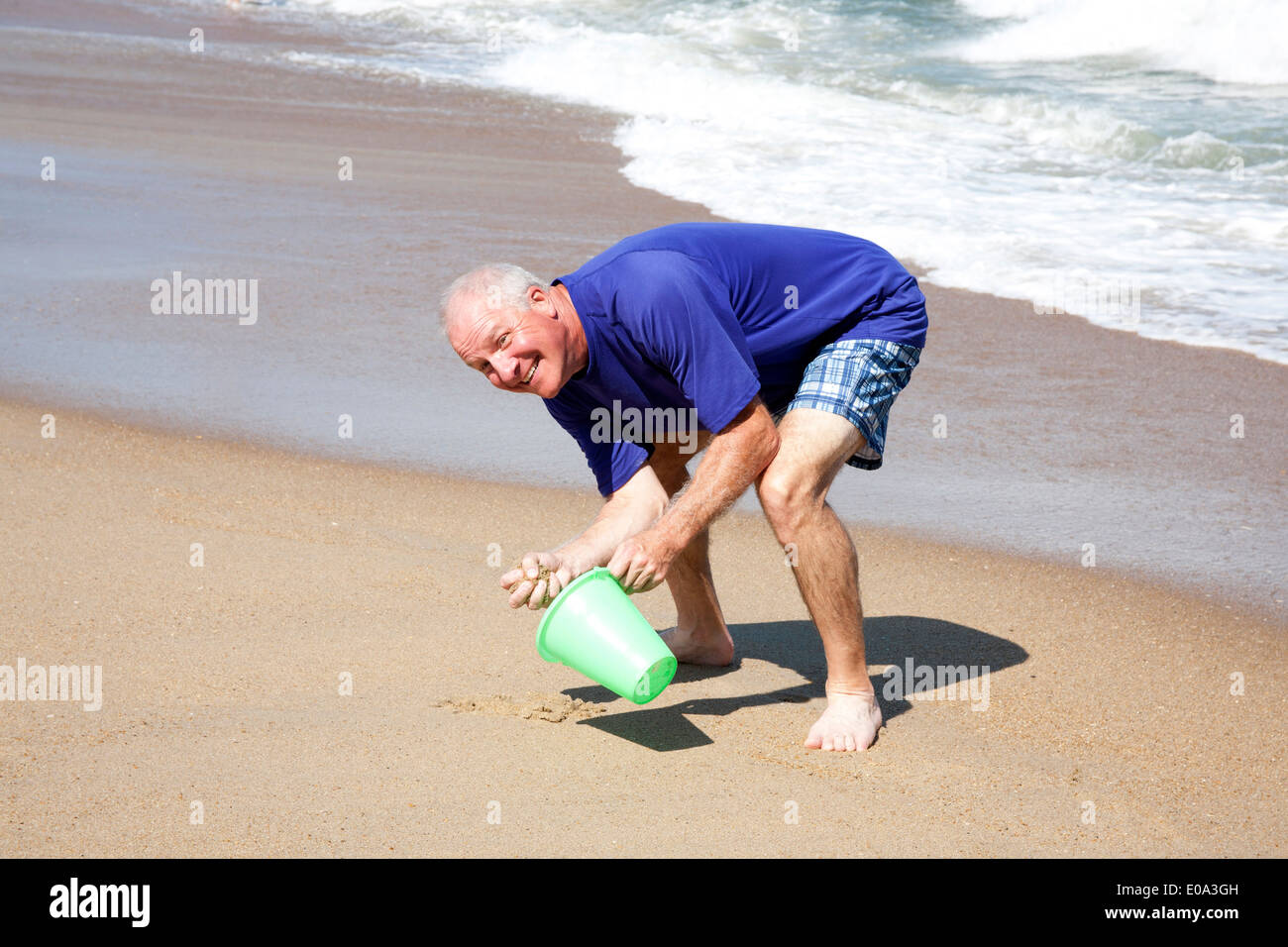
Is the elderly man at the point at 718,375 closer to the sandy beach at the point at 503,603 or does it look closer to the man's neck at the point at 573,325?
the man's neck at the point at 573,325

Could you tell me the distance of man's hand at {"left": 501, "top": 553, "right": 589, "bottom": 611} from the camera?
3156 mm

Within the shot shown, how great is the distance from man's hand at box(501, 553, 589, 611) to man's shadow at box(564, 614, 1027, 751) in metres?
0.46

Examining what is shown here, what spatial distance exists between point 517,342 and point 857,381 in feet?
2.92

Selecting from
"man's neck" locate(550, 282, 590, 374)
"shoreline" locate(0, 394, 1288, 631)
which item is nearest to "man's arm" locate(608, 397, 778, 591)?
"man's neck" locate(550, 282, 590, 374)

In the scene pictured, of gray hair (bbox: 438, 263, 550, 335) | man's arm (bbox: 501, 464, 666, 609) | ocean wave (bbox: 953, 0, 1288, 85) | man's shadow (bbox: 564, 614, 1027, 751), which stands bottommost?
man's shadow (bbox: 564, 614, 1027, 751)

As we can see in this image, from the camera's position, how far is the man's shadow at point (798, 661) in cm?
349

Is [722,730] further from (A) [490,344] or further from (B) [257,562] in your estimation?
(B) [257,562]

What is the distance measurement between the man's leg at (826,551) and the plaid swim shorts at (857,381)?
0.03m

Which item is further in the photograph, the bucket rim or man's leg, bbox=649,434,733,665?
man's leg, bbox=649,434,733,665

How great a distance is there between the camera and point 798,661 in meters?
4.00

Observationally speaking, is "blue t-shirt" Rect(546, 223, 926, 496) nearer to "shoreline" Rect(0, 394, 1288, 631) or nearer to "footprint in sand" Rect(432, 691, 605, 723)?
"footprint in sand" Rect(432, 691, 605, 723)

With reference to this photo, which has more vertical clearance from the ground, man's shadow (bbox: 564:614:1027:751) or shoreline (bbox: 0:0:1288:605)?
shoreline (bbox: 0:0:1288:605)

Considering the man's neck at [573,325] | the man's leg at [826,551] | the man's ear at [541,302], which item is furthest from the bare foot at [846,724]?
the man's ear at [541,302]
